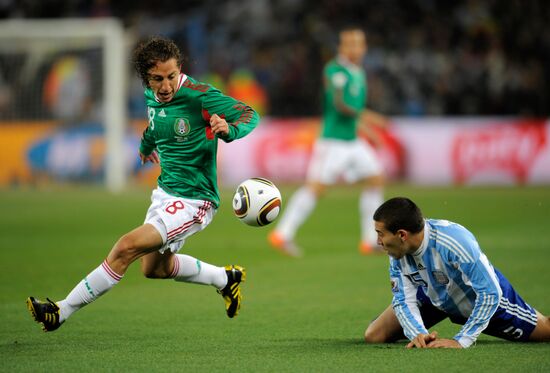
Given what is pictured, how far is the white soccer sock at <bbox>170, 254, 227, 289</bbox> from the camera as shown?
7.20 metres

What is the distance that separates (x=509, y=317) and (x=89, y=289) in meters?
2.68

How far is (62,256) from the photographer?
38.8ft

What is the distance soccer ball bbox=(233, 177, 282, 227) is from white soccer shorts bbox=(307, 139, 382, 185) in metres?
5.28

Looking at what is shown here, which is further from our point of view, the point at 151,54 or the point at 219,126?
the point at 151,54

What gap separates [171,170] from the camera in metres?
6.89

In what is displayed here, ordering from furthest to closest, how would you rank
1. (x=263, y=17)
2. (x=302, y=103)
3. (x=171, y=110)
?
(x=263, y=17) → (x=302, y=103) → (x=171, y=110)

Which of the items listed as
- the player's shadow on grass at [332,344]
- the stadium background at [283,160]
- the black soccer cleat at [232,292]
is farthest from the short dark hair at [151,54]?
the player's shadow on grass at [332,344]

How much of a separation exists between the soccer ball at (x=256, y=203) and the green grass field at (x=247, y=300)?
0.82m

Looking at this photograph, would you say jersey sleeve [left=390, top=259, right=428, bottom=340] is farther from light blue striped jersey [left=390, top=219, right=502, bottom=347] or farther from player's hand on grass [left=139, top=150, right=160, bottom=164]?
player's hand on grass [left=139, top=150, right=160, bottom=164]

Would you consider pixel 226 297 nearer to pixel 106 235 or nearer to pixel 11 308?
pixel 11 308

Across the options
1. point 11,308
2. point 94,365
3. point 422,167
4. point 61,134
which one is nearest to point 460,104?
point 422,167

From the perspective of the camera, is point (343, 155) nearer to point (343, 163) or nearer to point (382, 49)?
point (343, 163)

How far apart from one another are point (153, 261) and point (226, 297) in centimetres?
69

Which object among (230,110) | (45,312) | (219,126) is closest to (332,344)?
(219,126)
